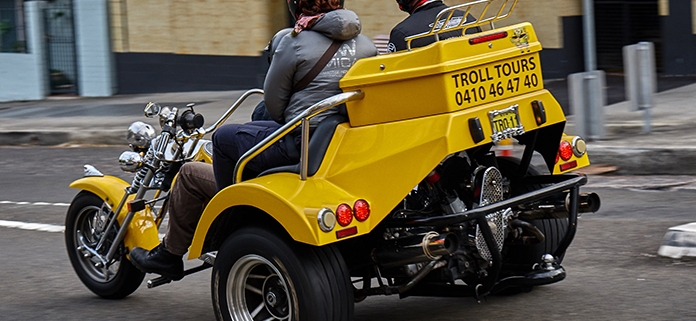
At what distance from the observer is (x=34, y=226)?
8.51 meters

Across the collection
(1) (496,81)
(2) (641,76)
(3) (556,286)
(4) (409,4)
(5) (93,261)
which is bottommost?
(3) (556,286)

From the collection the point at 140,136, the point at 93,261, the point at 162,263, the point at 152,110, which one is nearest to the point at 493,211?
the point at 162,263

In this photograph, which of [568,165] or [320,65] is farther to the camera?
[568,165]

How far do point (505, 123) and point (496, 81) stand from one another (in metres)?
0.19

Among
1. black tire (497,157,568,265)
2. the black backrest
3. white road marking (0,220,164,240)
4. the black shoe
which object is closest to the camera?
the black backrest

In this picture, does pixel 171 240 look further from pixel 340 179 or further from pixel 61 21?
pixel 61 21

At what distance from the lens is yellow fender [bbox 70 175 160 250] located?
548 cm

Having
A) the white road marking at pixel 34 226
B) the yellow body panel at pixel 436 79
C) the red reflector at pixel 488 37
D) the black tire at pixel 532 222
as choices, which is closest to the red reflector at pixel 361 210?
the yellow body panel at pixel 436 79

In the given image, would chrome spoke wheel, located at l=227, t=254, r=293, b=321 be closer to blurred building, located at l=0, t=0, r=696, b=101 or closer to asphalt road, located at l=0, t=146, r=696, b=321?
asphalt road, located at l=0, t=146, r=696, b=321

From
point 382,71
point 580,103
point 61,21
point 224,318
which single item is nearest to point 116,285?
point 224,318

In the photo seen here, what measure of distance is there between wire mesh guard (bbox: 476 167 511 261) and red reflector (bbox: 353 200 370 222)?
52cm

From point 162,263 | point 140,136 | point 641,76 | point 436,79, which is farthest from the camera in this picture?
point 641,76

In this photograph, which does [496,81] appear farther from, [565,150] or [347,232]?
[347,232]

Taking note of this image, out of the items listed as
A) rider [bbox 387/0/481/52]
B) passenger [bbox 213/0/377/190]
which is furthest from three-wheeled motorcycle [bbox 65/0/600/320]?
rider [bbox 387/0/481/52]
